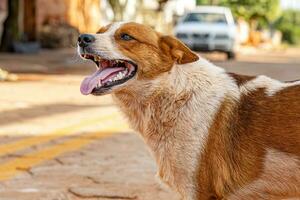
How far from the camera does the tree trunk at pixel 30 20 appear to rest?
30.0 m

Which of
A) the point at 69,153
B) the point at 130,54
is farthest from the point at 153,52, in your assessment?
the point at 69,153

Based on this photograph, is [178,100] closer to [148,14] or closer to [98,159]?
[98,159]

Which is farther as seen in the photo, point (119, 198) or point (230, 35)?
point (230, 35)

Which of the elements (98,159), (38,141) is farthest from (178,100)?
(38,141)

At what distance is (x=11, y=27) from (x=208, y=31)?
22.3ft

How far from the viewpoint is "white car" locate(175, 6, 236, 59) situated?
26.4m

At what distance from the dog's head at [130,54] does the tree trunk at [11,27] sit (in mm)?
20217

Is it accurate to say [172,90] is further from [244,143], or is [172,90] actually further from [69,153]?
[69,153]

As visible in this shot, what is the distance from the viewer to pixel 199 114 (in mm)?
4129

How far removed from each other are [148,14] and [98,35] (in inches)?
1725

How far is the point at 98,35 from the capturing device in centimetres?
432

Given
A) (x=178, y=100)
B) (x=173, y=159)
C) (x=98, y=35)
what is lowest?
(x=173, y=159)

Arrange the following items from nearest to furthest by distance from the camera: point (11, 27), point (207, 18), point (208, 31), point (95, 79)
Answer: point (95, 79) → point (11, 27) → point (208, 31) → point (207, 18)

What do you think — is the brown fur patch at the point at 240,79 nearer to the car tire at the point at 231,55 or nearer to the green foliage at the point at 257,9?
the car tire at the point at 231,55
